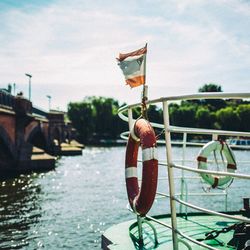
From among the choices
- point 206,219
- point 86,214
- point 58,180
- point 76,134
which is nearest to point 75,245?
point 86,214

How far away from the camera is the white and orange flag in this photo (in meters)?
3.51

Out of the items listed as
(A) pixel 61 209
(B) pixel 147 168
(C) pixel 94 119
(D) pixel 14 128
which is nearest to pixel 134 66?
(B) pixel 147 168

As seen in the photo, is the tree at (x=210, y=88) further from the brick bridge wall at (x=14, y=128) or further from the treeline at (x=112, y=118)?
the brick bridge wall at (x=14, y=128)

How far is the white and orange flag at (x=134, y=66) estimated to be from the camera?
3508 millimetres

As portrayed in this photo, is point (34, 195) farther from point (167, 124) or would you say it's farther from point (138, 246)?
point (167, 124)

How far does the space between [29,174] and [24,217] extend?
12.3 metres

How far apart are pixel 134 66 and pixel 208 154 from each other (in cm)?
153

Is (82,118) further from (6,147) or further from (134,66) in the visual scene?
(134,66)

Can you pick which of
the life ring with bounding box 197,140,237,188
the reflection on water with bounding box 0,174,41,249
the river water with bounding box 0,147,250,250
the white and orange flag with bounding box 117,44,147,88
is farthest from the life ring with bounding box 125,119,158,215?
the reflection on water with bounding box 0,174,41,249

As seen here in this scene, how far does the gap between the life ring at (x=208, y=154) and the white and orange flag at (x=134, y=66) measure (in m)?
1.39

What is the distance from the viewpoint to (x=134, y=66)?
356 cm

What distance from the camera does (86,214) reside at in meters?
13.0

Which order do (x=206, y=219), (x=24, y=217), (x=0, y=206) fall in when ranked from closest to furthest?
(x=206, y=219) < (x=24, y=217) < (x=0, y=206)

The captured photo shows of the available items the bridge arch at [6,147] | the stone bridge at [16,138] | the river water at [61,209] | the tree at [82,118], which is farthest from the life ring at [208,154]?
the tree at [82,118]
